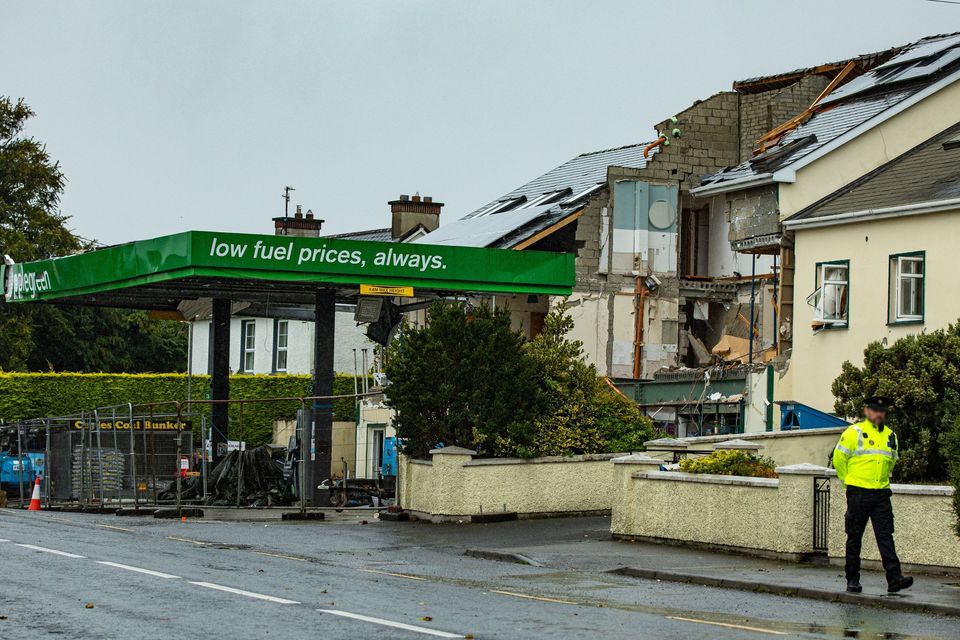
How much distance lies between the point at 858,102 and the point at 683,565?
20.9 m

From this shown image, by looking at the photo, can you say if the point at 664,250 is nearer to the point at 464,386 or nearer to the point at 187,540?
the point at 464,386

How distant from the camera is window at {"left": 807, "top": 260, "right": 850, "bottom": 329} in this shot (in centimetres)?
3030

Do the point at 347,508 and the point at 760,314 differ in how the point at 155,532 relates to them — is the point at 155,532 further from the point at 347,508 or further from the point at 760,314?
the point at 760,314

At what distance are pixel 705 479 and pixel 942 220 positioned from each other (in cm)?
1032

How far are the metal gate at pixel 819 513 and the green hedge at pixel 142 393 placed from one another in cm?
3232

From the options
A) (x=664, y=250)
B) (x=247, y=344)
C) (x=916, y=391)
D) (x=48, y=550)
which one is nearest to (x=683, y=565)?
(x=916, y=391)

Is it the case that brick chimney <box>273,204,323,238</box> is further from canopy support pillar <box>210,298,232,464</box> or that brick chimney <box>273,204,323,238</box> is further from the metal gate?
the metal gate

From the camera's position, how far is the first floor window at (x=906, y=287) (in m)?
28.6

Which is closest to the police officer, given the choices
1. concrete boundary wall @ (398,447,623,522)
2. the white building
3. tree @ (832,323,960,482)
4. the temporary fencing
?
tree @ (832,323,960,482)

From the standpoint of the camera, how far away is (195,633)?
11.0 meters

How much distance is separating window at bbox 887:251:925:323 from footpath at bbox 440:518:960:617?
26.8ft

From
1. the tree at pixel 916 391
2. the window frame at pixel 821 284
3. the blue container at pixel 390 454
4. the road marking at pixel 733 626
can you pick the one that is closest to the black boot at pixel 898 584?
the road marking at pixel 733 626

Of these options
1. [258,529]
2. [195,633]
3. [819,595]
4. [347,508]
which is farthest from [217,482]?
[195,633]

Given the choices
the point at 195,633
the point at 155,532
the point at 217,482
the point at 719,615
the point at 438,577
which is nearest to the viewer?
the point at 195,633
